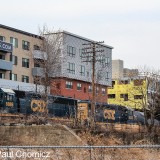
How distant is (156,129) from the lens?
48406 mm

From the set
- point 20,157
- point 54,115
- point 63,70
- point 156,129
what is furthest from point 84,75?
point 20,157

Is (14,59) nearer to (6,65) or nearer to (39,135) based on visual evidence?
(6,65)

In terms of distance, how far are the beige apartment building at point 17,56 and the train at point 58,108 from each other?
1177 centimetres

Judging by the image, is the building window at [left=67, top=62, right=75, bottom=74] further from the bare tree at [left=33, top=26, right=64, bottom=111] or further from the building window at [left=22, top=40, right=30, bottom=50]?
the building window at [left=22, top=40, right=30, bottom=50]

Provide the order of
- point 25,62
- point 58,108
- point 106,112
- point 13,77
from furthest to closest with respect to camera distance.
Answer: point 25,62 → point 13,77 → point 106,112 → point 58,108

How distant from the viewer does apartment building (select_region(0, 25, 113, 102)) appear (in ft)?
232

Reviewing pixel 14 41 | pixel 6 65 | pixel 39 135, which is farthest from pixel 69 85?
pixel 39 135

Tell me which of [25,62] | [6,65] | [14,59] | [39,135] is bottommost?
[39,135]

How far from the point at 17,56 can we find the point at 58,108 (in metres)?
19.6

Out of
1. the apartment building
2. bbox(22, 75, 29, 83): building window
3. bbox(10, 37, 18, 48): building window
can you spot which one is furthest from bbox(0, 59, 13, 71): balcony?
bbox(22, 75, 29, 83): building window

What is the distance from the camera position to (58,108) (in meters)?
57.6

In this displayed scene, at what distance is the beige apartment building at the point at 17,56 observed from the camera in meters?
69.1

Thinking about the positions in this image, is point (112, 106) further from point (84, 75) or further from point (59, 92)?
point (84, 75)

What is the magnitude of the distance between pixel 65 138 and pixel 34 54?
1436 inches
